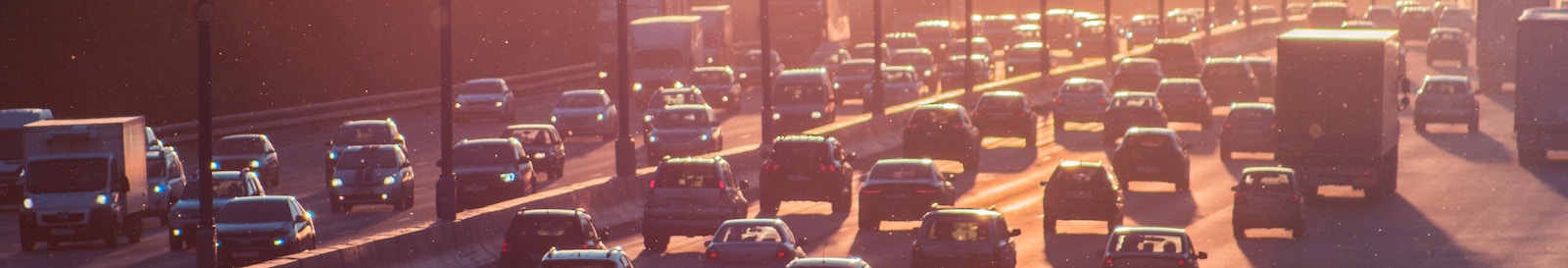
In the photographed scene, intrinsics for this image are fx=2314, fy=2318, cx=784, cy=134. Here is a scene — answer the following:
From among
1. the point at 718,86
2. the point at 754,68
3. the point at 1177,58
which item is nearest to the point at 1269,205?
the point at 718,86

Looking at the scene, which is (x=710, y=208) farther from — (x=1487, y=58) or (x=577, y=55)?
(x=577, y=55)

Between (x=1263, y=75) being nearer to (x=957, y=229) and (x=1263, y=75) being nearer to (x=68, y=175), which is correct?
(x=68, y=175)

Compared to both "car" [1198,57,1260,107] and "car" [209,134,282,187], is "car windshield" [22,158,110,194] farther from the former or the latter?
"car" [1198,57,1260,107]

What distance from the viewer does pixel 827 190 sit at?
42.6m

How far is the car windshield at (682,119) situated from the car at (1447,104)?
20773mm

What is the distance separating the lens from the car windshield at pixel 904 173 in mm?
39844

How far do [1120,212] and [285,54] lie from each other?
40631mm

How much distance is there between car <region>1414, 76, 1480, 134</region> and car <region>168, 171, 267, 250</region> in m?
34.9

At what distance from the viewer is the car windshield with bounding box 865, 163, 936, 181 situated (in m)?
39.8

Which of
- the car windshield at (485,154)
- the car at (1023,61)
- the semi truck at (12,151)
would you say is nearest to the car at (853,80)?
the car at (1023,61)

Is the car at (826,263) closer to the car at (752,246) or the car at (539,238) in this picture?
the car at (752,246)

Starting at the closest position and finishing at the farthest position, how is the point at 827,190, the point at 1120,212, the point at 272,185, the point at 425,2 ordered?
the point at 1120,212 → the point at 827,190 → the point at 272,185 → the point at 425,2

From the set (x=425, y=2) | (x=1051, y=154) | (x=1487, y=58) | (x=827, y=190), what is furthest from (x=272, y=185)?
(x=1487, y=58)

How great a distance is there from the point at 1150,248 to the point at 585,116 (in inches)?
1315
